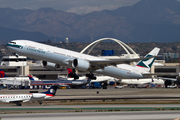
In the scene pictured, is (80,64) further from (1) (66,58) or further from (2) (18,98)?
(2) (18,98)

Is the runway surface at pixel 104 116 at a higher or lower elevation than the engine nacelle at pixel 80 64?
lower

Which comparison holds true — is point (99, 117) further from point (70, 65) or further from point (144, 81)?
point (144, 81)

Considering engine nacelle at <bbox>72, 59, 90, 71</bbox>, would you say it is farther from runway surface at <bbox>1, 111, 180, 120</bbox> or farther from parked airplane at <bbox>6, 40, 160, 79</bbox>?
runway surface at <bbox>1, 111, 180, 120</bbox>

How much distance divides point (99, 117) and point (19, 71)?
143 m

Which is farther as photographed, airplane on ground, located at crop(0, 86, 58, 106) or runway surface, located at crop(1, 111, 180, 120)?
airplane on ground, located at crop(0, 86, 58, 106)

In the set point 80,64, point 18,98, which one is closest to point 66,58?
point 80,64

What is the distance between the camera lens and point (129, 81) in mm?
148125

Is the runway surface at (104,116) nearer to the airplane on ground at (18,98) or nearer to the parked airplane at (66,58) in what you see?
the airplane on ground at (18,98)

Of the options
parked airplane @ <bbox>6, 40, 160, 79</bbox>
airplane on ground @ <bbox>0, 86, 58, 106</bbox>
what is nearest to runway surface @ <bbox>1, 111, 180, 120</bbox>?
airplane on ground @ <bbox>0, 86, 58, 106</bbox>

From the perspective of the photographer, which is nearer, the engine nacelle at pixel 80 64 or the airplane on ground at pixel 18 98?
the airplane on ground at pixel 18 98

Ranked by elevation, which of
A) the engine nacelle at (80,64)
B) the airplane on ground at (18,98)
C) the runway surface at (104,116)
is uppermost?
the engine nacelle at (80,64)

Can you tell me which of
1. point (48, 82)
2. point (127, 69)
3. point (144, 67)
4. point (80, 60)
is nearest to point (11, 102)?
point (80, 60)

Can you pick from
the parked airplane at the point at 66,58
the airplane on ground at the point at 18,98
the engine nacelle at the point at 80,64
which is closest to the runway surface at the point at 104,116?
the airplane on ground at the point at 18,98

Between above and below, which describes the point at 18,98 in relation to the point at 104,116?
above
